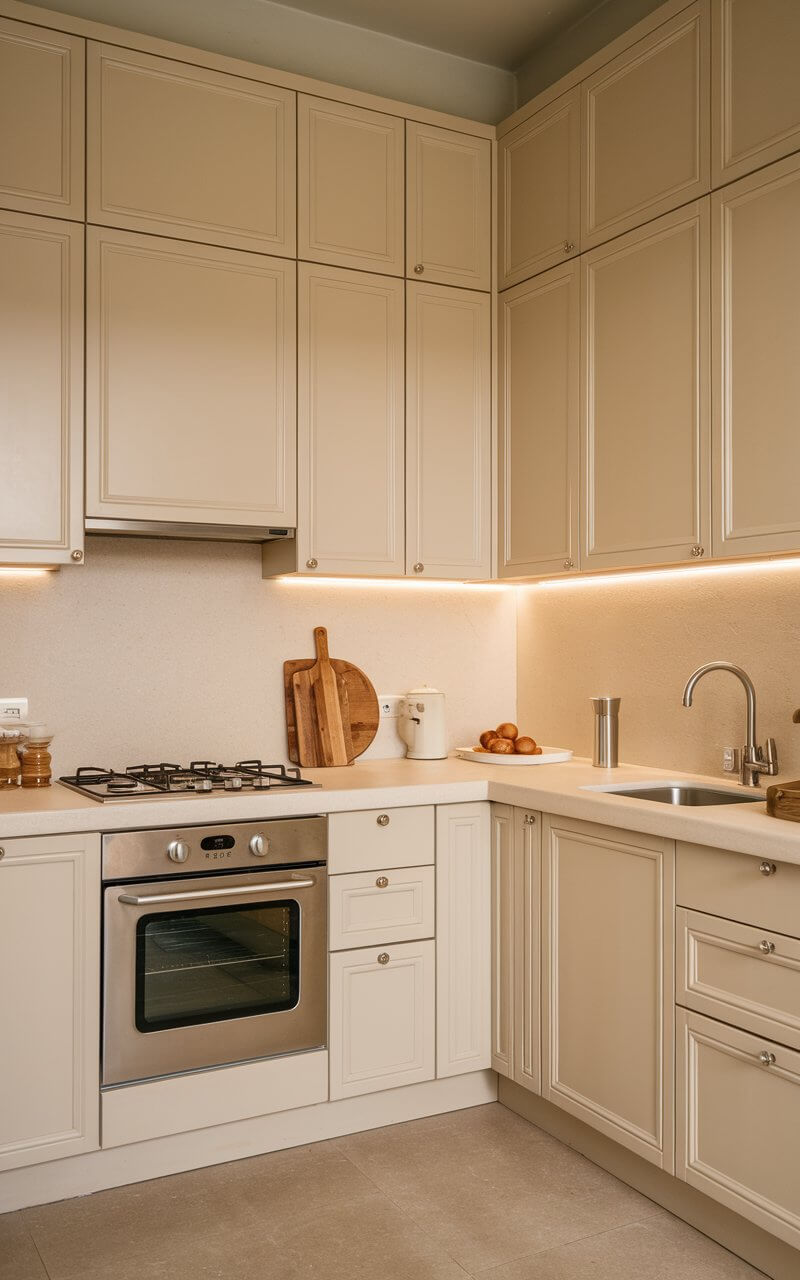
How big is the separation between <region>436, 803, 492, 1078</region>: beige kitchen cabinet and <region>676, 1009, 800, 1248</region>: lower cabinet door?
2.43ft

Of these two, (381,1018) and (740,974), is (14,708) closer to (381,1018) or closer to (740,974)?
(381,1018)

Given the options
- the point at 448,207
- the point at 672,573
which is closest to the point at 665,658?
the point at 672,573

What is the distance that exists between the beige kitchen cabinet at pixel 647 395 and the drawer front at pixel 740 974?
899 millimetres

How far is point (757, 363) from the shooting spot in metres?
2.38

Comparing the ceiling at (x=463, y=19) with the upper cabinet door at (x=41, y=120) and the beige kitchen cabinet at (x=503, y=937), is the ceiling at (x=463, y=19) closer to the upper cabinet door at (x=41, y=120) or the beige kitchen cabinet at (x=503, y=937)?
the upper cabinet door at (x=41, y=120)

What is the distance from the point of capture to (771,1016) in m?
2.02

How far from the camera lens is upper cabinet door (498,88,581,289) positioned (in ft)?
9.77

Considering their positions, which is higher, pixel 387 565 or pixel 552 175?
pixel 552 175

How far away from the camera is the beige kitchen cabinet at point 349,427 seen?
2971 mm

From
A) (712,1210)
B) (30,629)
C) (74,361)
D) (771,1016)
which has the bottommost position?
(712,1210)

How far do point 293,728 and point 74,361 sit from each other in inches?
48.3

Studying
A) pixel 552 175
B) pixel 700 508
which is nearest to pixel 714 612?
pixel 700 508

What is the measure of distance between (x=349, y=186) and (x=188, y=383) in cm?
78

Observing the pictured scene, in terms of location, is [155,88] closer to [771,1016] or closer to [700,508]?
[700,508]
